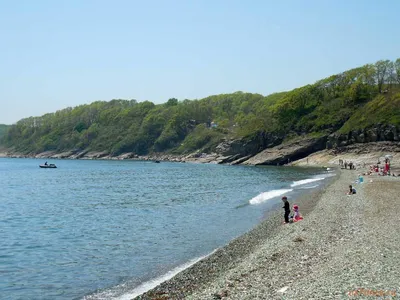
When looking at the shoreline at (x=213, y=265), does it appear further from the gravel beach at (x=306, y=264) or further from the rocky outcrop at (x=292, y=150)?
the rocky outcrop at (x=292, y=150)

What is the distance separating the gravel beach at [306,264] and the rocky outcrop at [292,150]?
9964cm

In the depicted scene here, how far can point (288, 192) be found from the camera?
2110 inches

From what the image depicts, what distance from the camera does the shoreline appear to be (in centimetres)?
1667

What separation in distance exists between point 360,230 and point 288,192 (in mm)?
30396

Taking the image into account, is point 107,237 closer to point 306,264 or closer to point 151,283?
point 151,283

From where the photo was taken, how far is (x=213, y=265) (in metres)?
20.4

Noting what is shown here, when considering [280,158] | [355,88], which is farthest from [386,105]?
[280,158]

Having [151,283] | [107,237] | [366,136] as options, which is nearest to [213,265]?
[151,283]

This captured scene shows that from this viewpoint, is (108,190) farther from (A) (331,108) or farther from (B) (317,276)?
(A) (331,108)

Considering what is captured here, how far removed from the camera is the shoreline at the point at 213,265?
16672 millimetres

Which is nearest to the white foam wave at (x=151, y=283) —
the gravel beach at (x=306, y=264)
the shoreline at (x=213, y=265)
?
the shoreline at (x=213, y=265)

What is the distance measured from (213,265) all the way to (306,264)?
484 cm

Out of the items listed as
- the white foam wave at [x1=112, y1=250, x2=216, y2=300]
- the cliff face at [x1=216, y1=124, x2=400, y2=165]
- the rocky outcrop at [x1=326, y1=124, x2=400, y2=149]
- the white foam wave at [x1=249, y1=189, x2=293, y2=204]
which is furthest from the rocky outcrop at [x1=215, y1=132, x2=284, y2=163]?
the white foam wave at [x1=112, y1=250, x2=216, y2=300]

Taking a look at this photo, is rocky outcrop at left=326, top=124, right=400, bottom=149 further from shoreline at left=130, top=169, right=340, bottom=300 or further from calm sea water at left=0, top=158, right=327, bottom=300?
shoreline at left=130, top=169, right=340, bottom=300
